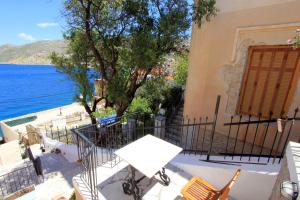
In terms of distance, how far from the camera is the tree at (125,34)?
5445mm

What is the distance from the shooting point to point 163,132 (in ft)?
22.5

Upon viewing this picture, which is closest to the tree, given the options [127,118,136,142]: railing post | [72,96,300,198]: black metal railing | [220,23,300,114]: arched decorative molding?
[127,118,136,142]: railing post

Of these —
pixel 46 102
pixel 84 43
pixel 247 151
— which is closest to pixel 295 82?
pixel 247 151

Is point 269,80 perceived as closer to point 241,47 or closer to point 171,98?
point 241,47

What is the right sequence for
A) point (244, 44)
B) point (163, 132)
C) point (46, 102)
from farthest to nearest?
point (46, 102), point (163, 132), point (244, 44)

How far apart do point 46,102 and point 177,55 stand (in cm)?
3870

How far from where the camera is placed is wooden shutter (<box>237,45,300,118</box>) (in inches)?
165

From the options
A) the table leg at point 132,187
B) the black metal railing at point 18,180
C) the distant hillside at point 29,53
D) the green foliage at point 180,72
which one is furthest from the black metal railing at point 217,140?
the distant hillside at point 29,53

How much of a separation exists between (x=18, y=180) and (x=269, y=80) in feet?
31.2

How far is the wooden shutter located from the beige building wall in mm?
168

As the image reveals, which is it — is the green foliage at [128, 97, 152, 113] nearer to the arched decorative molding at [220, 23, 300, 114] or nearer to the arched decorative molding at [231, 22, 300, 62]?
the arched decorative molding at [220, 23, 300, 114]

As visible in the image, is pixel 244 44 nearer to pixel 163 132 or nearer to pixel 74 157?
pixel 163 132

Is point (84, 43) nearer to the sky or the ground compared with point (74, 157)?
nearer to the sky

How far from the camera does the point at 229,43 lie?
4918mm
